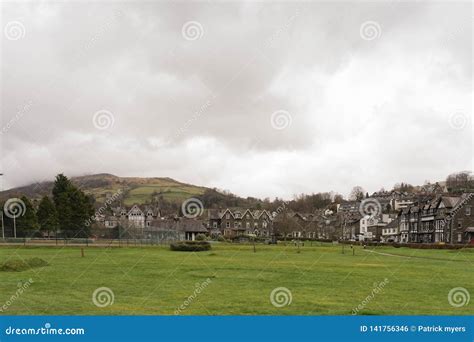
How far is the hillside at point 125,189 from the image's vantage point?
78000 mm

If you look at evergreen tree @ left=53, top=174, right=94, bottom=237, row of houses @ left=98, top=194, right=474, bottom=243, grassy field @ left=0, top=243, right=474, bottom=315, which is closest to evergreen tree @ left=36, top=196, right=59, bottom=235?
evergreen tree @ left=53, top=174, right=94, bottom=237

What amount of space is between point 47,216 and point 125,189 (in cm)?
4463

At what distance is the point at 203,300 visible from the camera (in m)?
17.5

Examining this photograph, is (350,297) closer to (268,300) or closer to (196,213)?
(268,300)

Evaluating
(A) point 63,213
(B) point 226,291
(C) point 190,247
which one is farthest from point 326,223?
(B) point 226,291

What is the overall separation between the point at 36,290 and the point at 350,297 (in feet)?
42.6

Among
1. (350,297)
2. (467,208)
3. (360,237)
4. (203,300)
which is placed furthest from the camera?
(360,237)

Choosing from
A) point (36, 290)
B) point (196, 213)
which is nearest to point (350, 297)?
point (36, 290)

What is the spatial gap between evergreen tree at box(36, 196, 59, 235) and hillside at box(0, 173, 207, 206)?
6.65 feet

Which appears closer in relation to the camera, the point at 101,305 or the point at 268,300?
the point at 101,305

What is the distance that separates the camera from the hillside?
7800 centimetres

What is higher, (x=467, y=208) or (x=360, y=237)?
(x=467, y=208)

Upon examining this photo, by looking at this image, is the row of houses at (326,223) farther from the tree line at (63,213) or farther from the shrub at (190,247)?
the shrub at (190,247)

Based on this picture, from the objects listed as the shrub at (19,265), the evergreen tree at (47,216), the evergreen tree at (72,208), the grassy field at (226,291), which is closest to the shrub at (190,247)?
the evergreen tree at (72,208)
